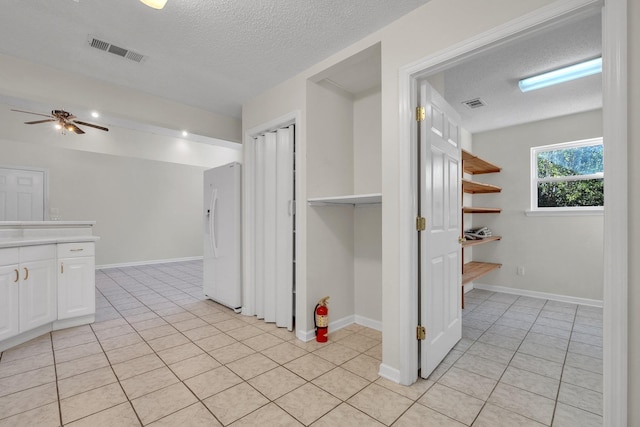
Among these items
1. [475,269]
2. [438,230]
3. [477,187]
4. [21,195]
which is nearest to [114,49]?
[438,230]

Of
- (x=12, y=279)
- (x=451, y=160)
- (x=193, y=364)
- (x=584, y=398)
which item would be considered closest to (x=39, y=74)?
(x=12, y=279)

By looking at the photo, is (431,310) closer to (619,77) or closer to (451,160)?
(451,160)

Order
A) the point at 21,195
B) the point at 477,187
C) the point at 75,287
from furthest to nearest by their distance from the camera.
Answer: the point at 21,195, the point at 477,187, the point at 75,287

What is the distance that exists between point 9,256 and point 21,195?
4.28m

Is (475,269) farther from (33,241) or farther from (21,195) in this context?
(21,195)

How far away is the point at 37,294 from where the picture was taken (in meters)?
2.79

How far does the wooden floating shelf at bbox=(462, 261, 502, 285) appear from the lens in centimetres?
355

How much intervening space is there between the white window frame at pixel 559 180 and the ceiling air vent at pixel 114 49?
17.4 feet

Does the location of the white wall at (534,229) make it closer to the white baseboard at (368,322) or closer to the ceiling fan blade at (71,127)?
the white baseboard at (368,322)

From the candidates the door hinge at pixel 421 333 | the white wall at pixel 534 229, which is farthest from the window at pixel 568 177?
the door hinge at pixel 421 333

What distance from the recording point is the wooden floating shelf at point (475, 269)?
355cm

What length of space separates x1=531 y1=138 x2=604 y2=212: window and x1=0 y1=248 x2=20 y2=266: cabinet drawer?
6.30m

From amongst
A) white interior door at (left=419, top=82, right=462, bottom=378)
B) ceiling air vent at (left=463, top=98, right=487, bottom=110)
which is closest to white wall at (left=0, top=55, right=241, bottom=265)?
white interior door at (left=419, top=82, right=462, bottom=378)

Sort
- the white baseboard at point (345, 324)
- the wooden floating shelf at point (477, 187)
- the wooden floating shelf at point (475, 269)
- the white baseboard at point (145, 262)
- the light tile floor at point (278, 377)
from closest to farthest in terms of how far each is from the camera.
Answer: the light tile floor at point (278, 377) → the white baseboard at point (345, 324) → the wooden floating shelf at point (475, 269) → the wooden floating shelf at point (477, 187) → the white baseboard at point (145, 262)
